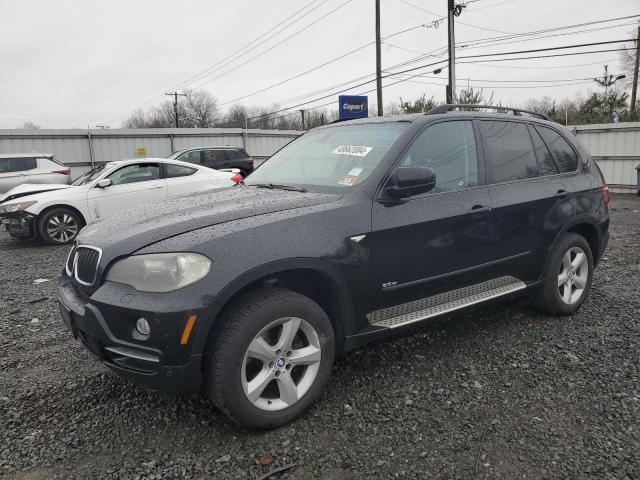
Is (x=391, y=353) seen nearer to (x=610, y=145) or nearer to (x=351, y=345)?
(x=351, y=345)

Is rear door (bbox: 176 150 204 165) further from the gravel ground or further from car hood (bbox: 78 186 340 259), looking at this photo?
car hood (bbox: 78 186 340 259)

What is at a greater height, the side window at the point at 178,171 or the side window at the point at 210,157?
the side window at the point at 210,157

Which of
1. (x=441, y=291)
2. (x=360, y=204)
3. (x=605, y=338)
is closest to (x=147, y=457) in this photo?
(x=360, y=204)

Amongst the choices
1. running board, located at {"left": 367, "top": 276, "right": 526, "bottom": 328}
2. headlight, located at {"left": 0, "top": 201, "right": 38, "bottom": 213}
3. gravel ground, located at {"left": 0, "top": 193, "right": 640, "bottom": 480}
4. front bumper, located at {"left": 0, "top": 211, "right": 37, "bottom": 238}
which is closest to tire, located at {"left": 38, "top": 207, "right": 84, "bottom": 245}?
front bumper, located at {"left": 0, "top": 211, "right": 37, "bottom": 238}

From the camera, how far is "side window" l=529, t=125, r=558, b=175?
4139 millimetres

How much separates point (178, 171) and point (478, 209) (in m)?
7.31

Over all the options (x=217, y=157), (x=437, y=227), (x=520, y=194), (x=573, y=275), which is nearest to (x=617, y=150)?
(x=217, y=157)

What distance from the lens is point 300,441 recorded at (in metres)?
2.61

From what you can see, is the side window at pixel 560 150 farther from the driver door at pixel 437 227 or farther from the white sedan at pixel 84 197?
the white sedan at pixel 84 197

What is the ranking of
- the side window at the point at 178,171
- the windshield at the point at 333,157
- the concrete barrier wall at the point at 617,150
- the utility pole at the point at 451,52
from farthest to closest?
the utility pole at the point at 451,52 → the concrete barrier wall at the point at 617,150 → the side window at the point at 178,171 → the windshield at the point at 333,157

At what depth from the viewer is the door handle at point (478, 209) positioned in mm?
3426

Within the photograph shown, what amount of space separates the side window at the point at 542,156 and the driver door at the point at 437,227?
2.59 feet

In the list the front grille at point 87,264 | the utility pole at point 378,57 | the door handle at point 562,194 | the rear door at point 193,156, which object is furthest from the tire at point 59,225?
the utility pole at point 378,57

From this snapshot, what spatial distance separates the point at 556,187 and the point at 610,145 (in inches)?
604
